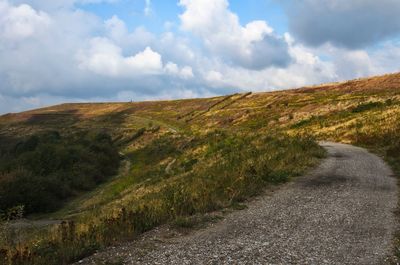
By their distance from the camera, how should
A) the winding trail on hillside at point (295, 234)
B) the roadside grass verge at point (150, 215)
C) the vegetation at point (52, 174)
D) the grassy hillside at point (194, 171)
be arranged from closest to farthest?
1. the roadside grass verge at point (150, 215)
2. the winding trail on hillside at point (295, 234)
3. the grassy hillside at point (194, 171)
4. the vegetation at point (52, 174)

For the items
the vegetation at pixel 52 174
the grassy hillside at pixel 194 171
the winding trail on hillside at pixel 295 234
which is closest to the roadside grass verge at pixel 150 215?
the grassy hillside at pixel 194 171

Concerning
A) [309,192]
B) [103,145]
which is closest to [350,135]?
[309,192]

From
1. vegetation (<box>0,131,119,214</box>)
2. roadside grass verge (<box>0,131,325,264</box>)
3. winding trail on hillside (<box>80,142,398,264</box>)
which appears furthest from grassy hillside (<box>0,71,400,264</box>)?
vegetation (<box>0,131,119,214</box>)

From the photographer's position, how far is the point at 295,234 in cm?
1177

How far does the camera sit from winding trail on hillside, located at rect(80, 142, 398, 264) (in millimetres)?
9867

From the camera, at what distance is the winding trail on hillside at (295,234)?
9.87 m

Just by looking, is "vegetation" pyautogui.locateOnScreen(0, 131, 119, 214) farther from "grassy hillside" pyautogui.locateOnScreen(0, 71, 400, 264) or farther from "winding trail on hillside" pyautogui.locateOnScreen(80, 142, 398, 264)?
"winding trail on hillside" pyautogui.locateOnScreen(80, 142, 398, 264)

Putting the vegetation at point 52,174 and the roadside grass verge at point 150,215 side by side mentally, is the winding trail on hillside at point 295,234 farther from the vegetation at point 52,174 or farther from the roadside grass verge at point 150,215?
the vegetation at point 52,174

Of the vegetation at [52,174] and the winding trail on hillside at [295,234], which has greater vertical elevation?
the winding trail on hillside at [295,234]

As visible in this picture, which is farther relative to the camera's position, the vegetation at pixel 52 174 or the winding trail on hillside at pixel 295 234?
the vegetation at pixel 52 174

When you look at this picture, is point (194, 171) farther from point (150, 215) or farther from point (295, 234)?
point (295, 234)

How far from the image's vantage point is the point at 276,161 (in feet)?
76.4

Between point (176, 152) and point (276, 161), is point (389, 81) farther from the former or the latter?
point (276, 161)

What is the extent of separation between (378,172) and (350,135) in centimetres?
2012
